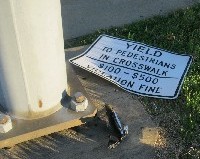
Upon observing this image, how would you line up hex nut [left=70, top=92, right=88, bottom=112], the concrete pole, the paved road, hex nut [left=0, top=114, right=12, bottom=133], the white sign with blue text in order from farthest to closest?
the paved road
the white sign with blue text
hex nut [left=70, top=92, right=88, bottom=112]
hex nut [left=0, top=114, right=12, bottom=133]
the concrete pole

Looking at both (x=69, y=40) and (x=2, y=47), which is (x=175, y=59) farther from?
(x=2, y=47)

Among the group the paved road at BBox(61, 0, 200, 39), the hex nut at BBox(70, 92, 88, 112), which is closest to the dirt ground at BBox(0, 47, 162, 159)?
the hex nut at BBox(70, 92, 88, 112)

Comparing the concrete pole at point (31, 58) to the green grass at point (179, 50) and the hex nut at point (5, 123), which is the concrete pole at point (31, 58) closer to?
the hex nut at point (5, 123)

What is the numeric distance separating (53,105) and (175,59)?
1345 mm

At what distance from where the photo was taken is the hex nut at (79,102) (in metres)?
3.56

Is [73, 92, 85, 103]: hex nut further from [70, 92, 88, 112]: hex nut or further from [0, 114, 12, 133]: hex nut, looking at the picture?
[0, 114, 12, 133]: hex nut

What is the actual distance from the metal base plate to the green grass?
0.61 metres

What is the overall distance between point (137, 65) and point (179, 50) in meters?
0.55

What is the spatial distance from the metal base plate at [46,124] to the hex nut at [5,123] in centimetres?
3

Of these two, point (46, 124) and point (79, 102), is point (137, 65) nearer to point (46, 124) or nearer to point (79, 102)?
point (79, 102)

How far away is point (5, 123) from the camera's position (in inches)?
133

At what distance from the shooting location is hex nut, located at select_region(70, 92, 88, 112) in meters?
3.56

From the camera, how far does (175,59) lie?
433 centimetres

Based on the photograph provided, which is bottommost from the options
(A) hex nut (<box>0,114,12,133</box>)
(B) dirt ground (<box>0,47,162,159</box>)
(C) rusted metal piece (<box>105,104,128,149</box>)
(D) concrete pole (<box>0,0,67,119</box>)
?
(B) dirt ground (<box>0,47,162,159</box>)
